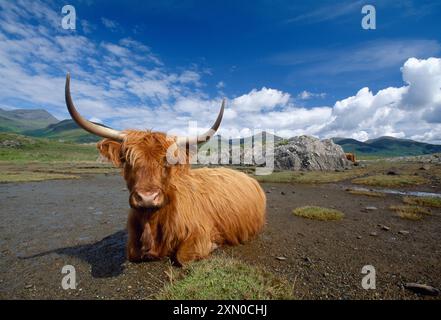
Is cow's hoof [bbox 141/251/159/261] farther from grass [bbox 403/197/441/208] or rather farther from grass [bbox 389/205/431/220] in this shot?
grass [bbox 403/197/441/208]

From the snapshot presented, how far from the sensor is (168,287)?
356 cm

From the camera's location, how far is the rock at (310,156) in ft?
112

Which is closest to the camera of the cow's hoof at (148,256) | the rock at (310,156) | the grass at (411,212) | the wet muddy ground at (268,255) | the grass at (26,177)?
the wet muddy ground at (268,255)

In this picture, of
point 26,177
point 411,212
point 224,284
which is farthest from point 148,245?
point 26,177

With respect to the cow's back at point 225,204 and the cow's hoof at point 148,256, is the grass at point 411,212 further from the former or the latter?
the cow's hoof at point 148,256

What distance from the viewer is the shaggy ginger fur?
411 centimetres

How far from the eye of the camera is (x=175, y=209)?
4852 mm

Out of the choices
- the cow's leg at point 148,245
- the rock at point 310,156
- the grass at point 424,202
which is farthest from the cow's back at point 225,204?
the rock at point 310,156

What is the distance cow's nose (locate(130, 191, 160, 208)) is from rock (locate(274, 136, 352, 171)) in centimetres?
3208

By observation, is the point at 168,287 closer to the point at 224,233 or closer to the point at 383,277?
the point at 224,233

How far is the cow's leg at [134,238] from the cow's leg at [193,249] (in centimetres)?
75

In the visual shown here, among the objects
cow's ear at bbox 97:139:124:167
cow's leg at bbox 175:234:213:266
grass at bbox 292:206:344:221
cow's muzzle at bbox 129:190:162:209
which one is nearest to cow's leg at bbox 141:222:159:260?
cow's leg at bbox 175:234:213:266
